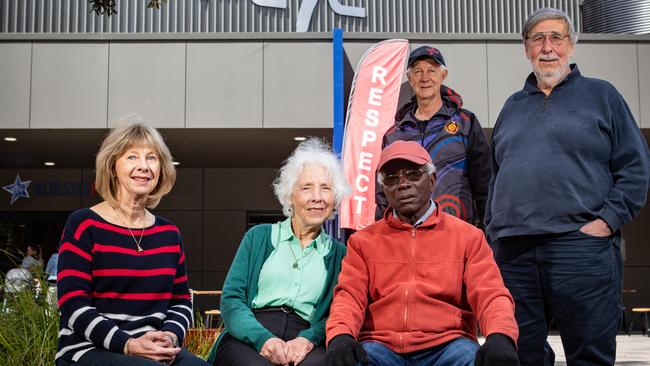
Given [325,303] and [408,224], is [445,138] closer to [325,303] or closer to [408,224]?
[408,224]

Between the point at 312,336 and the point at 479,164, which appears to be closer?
the point at 312,336

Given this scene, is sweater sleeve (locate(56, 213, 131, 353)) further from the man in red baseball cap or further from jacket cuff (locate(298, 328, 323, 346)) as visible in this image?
the man in red baseball cap

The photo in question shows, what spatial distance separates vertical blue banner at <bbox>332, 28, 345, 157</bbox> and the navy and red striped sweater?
6.18m

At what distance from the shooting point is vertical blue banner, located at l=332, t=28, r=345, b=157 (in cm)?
938

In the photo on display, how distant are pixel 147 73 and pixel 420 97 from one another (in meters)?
8.69

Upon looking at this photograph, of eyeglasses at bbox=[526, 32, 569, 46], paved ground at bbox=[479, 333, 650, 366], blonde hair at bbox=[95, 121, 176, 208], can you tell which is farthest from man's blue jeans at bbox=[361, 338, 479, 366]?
paved ground at bbox=[479, 333, 650, 366]

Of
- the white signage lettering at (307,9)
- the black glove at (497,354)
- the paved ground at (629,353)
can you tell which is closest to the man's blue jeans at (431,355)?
the black glove at (497,354)

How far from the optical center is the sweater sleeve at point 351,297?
9.39 ft

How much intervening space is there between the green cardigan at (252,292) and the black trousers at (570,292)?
2.84 ft

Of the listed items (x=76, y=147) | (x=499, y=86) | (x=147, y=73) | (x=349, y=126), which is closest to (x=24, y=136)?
(x=76, y=147)

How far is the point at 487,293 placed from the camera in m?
2.88

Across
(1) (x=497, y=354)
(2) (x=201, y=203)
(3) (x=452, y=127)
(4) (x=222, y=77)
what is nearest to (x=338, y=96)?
(4) (x=222, y=77)

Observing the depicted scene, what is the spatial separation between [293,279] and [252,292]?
0.65ft

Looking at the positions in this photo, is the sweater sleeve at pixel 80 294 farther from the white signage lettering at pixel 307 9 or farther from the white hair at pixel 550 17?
the white signage lettering at pixel 307 9
